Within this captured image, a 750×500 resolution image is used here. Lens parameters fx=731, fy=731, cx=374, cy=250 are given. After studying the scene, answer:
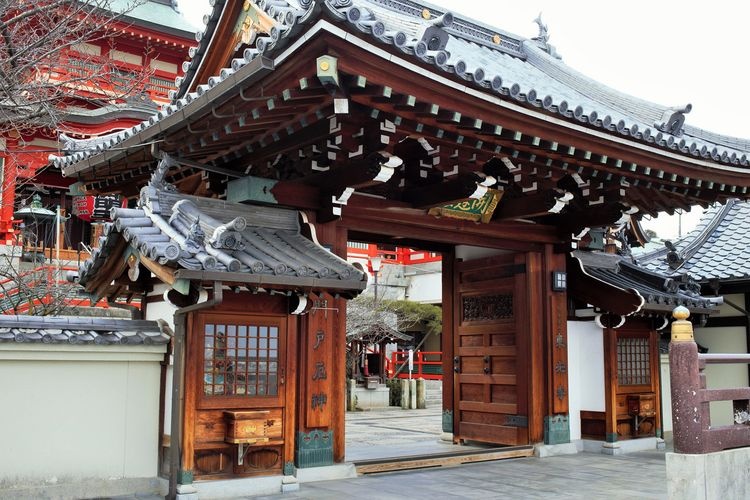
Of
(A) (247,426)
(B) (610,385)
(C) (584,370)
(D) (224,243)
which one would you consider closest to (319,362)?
(A) (247,426)

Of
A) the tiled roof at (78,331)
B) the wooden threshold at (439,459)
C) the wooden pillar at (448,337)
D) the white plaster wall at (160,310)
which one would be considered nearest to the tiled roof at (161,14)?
the wooden pillar at (448,337)

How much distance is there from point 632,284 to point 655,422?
7.34ft

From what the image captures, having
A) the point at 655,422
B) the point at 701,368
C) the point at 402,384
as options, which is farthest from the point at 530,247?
the point at 402,384

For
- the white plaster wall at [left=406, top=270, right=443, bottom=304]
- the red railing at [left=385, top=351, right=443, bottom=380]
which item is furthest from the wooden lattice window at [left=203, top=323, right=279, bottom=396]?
the white plaster wall at [left=406, top=270, right=443, bottom=304]

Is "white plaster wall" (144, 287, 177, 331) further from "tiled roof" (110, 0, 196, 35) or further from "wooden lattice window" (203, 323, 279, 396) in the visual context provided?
"tiled roof" (110, 0, 196, 35)

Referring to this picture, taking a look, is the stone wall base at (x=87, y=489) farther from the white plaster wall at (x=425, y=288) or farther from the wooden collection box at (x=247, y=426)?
the white plaster wall at (x=425, y=288)

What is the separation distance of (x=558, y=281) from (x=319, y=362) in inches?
166

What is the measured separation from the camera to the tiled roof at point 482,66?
19.7 ft

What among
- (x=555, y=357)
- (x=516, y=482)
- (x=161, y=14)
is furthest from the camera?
(x=161, y=14)

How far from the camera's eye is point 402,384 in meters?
22.0

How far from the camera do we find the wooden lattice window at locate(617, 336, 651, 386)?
1128 cm

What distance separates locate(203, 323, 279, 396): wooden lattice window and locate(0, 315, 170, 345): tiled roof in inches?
24.4

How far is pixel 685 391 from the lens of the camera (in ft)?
20.5

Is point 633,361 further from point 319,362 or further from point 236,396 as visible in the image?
point 236,396
